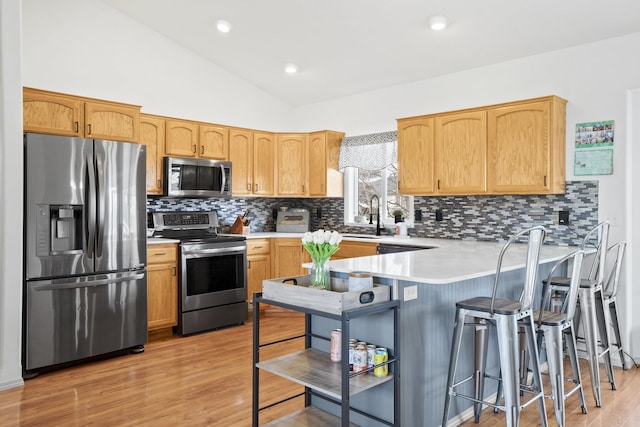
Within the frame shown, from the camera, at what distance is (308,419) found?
2488mm

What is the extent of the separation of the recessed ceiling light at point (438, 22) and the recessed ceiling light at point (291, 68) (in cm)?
178

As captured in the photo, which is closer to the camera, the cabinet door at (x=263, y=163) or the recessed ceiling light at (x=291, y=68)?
the recessed ceiling light at (x=291, y=68)

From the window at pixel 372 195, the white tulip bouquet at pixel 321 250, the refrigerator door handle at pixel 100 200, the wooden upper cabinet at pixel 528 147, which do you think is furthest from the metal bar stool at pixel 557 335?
the refrigerator door handle at pixel 100 200

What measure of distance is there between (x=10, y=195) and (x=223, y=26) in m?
2.45

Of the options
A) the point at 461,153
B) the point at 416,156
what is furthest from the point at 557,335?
the point at 416,156

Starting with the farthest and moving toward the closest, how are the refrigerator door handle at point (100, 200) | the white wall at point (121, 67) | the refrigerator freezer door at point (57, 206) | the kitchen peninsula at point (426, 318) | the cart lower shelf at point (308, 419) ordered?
the white wall at point (121, 67) → the refrigerator door handle at point (100, 200) → the refrigerator freezer door at point (57, 206) → the cart lower shelf at point (308, 419) → the kitchen peninsula at point (426, 318)

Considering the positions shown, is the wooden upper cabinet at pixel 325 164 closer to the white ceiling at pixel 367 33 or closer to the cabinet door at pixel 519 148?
the white ceiling at pixel 367 33

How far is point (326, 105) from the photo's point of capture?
5891mm

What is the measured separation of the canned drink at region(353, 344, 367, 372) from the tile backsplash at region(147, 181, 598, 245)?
8.36 feet

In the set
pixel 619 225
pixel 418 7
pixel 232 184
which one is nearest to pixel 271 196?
pixel 232 184

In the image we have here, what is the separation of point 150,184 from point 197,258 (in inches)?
34.3

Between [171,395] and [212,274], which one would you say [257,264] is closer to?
[212,274]

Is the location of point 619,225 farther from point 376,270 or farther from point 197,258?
point 197,258

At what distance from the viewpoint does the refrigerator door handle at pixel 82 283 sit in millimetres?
3417
